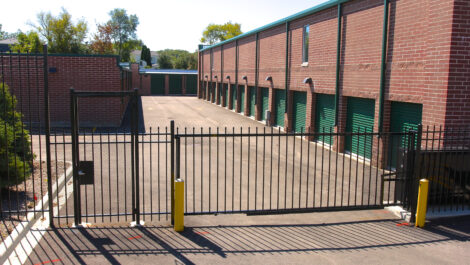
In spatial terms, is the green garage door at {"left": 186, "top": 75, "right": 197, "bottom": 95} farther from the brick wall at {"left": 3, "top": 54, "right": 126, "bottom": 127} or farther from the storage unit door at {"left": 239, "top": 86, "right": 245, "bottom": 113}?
the brick wall at {"left": 3, "top": 54, "right": 126, "bottom": 127}

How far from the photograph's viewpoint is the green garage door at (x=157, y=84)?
191 ft

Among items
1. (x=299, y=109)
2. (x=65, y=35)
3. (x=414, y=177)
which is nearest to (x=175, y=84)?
(x=65, y=35)

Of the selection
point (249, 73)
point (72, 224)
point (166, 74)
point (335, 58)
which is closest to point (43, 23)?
point (166, 74)

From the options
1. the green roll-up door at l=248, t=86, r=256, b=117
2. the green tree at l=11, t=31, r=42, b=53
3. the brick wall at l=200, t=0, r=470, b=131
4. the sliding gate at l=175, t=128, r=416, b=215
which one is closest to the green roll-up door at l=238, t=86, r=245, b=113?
the green roll-up door at l=248, t=86, r=256, b=117

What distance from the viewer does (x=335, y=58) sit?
1641 centimetres

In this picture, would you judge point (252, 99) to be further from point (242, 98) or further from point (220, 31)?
A: point (220, 31)

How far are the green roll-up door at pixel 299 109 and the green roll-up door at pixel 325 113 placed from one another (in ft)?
4.12

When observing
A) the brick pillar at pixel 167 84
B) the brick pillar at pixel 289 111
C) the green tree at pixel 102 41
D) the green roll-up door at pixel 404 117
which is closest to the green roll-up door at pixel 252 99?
the brick pillar at pixel 289 111

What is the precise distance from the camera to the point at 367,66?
555 inches

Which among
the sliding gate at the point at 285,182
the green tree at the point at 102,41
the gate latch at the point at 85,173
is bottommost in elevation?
the sliding gate at the point at 285,182

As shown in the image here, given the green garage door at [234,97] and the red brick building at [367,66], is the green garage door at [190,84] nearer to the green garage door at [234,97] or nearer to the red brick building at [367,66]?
the green garage door at [234,97]

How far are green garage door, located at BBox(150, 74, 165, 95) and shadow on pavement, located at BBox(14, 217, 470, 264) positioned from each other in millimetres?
52496

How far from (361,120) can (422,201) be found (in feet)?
25.9

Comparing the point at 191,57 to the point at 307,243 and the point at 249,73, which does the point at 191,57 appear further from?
the point at 307,243
